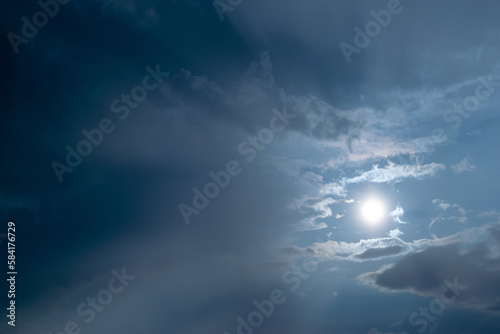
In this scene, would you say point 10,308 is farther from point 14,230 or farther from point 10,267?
point 14,230

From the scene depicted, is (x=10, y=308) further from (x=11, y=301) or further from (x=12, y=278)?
(x=12, y=278)

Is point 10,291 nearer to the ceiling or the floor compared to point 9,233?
nearer to the floor

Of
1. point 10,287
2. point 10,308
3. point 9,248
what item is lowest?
point 10,308

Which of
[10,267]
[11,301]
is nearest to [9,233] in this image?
[10,267]

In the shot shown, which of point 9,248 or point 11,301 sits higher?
point 9,248

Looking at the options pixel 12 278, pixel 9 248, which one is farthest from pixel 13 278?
pixel 9 248

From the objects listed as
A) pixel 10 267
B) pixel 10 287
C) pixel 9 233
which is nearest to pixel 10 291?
pixel 10 287

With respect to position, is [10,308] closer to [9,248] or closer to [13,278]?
[13,278]
